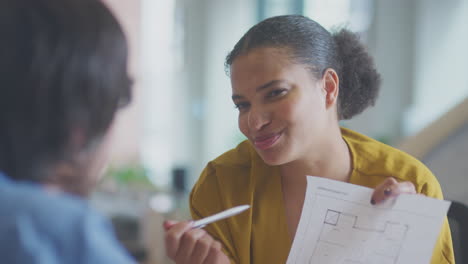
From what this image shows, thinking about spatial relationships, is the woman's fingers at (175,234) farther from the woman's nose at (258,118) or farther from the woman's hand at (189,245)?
the woman's nose at (258,118)

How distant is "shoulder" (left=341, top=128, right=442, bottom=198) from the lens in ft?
3.46

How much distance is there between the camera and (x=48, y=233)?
0.48 meters

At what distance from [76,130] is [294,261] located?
22.2 inches

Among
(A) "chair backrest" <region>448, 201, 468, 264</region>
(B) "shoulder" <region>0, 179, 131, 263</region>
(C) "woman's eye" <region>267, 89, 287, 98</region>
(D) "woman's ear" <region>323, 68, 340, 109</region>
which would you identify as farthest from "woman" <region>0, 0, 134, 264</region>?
(A) "chair backrest" <region>448, 201, 468, 264</region>

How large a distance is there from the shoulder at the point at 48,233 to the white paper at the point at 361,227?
0.54m

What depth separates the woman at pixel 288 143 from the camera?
1.02 m

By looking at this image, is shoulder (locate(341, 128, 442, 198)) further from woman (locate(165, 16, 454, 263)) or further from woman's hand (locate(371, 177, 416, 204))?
woman's hand (locate(371, 177, 416, 204))

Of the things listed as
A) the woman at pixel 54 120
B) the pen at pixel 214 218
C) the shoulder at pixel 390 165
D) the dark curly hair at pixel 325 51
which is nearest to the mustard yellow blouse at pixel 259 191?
the shoulder at pixel 390 165

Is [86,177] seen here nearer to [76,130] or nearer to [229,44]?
[76,130]

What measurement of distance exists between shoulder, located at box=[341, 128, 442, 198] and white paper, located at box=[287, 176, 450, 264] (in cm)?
18

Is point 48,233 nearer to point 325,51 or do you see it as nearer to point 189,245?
point 189,245

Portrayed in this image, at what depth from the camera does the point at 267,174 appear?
45.8 inches

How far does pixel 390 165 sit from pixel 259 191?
298 millimetres

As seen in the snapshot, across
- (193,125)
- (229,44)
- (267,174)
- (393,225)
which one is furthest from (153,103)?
(393,225)
